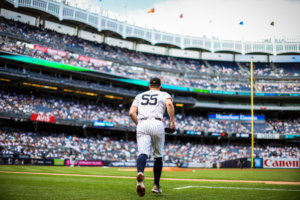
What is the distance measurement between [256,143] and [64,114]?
34.0m

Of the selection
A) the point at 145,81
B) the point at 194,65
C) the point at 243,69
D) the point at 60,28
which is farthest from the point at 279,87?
the point at 60,28

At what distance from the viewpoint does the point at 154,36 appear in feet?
166

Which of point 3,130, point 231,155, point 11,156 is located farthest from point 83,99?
point 231,155

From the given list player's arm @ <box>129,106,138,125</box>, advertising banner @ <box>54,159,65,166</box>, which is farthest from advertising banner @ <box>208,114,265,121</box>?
player's arm @ <box>129,106,138,125</box>

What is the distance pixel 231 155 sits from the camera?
3925cm

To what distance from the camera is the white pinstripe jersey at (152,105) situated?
510 centimetres

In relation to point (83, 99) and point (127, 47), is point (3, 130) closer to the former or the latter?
point (83, 99)

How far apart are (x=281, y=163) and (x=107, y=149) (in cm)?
2463

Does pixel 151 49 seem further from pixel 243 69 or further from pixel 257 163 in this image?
pixel 257 163

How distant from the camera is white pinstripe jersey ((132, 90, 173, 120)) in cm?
510

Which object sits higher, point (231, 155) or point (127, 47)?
point (127, 47)

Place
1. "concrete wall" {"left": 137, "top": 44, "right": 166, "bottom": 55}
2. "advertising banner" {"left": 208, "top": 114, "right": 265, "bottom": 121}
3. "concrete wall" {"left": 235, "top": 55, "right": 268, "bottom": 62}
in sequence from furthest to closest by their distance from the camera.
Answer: "concrete wall" {"left": 235, "top": 55, "right": 268, "bottom": 62}
"concrete wall" {"left": 137, "top": 44, "right": 166, "bottom": 55}
"advertising banner" {"left": 208, "top": 114, "right": 265, "bottom": 121}

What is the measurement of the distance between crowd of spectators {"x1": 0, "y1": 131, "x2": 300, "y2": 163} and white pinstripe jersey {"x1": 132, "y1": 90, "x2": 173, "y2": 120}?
2542 cm

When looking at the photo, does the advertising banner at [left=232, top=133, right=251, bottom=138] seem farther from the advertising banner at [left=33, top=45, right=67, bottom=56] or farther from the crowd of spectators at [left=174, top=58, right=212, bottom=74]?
the advertising banner at [left=33, top=45, right=67, bottom=56]
